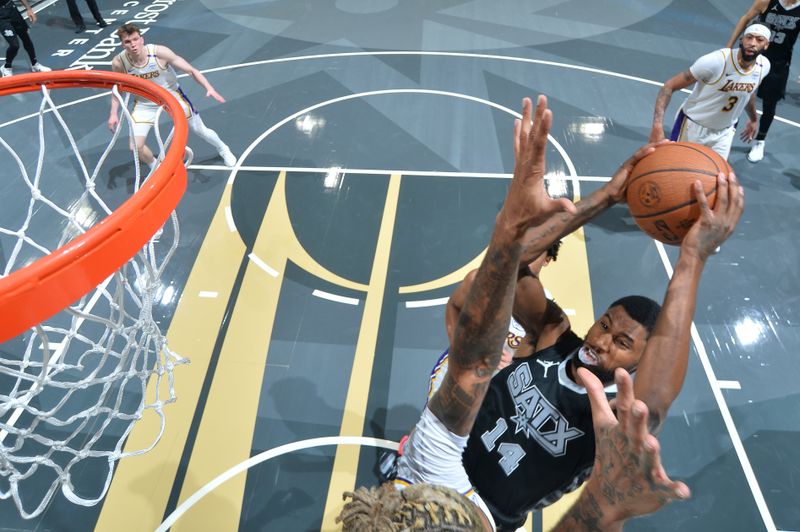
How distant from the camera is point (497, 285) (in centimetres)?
159

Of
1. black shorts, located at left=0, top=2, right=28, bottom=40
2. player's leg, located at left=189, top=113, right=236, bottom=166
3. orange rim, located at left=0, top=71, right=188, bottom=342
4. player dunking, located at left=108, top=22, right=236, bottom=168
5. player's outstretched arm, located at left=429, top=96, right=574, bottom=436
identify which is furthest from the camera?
black shorts, located at left=0, top=2, right=28, bottom=40

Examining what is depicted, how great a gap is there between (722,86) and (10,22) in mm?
8232

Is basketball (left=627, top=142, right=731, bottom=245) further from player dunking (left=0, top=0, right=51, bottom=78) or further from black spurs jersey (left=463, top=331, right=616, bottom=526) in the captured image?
player dunking (left=0, top=0, right=51, bottom=78)

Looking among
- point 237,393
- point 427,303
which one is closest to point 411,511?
point 237,393

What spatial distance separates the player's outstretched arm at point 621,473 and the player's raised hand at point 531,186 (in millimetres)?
421

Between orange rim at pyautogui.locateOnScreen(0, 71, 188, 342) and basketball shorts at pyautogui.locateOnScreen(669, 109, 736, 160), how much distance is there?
402cm

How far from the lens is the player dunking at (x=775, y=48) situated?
226 inches

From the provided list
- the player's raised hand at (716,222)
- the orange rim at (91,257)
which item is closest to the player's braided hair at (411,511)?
the player's raised hand at (716,222)

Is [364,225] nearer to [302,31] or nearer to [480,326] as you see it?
[480,326]

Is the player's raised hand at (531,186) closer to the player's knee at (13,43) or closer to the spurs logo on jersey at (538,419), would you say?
the spurs logo on jersey at (538,419)

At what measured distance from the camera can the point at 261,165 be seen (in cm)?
585

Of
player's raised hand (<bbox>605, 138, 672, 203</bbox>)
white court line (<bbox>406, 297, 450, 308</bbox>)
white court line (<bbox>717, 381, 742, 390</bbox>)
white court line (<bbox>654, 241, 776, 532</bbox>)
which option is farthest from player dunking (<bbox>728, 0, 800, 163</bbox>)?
player's raised hand (<bbox>605, 138, 672, 203</bbox>)

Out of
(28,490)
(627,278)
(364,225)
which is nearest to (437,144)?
(364,225)

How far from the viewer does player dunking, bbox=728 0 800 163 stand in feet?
18.8
